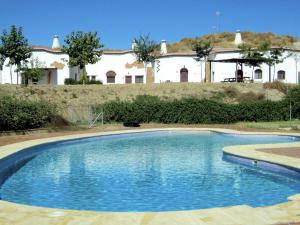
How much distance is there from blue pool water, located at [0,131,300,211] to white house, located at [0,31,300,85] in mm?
31224

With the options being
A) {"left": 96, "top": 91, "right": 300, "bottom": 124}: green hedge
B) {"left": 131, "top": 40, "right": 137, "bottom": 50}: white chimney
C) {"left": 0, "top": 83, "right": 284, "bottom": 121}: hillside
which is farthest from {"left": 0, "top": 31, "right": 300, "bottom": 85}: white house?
{"left": 96, "top": 91, "right": 300, "bottom": 124}: green hedge

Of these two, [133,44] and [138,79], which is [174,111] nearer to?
[138,79]

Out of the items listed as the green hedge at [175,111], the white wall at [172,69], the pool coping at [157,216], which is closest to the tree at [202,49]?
the white wall at [172,69]

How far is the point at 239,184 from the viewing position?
12.8 m

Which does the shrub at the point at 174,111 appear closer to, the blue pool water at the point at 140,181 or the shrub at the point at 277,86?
the shrub at the point at 277,86

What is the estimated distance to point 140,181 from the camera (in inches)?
524

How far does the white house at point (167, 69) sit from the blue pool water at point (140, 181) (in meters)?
31.2

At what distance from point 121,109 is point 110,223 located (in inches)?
1082

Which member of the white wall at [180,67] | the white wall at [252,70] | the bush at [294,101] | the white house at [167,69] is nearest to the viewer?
the bush at [294,101]

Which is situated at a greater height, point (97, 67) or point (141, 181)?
point (97, 67)

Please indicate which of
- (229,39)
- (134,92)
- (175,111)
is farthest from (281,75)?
(229,39)

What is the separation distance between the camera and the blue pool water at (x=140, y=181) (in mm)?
10781

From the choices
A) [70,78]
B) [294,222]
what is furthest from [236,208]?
[70,78]

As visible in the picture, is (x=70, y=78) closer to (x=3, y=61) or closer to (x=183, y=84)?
(x=3, y=61)
